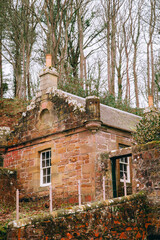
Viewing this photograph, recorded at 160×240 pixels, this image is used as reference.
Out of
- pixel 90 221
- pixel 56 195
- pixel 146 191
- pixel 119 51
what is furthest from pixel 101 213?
pixel 119 51

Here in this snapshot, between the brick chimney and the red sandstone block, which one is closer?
the red sandstone block

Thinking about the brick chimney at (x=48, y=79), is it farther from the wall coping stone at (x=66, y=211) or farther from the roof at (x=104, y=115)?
the wall coping stone at (x=66, y=211)

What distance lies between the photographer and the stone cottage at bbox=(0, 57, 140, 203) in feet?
45.6

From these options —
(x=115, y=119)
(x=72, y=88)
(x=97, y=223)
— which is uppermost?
(x=72, y=88)

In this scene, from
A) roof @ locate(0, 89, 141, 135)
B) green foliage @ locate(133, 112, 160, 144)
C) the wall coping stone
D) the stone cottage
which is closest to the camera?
the wall coping stone

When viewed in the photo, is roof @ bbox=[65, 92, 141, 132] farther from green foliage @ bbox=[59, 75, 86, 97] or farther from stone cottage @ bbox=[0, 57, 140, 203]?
green foliage @ bbox=[59, 75, 86, 97]

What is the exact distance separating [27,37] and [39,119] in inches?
396

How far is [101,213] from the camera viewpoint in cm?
947

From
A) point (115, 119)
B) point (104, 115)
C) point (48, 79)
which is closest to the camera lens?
point (104, 115)

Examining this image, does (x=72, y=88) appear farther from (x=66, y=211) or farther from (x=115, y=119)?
(x=66, y=211)

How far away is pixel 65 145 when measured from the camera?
14906 millimetres

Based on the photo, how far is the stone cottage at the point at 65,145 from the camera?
45.6 feet

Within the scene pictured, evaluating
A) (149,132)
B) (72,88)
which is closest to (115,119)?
(149,132)

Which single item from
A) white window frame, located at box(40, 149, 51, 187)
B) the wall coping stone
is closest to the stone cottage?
white window frame, located at box(40, 149, 51, 187)
